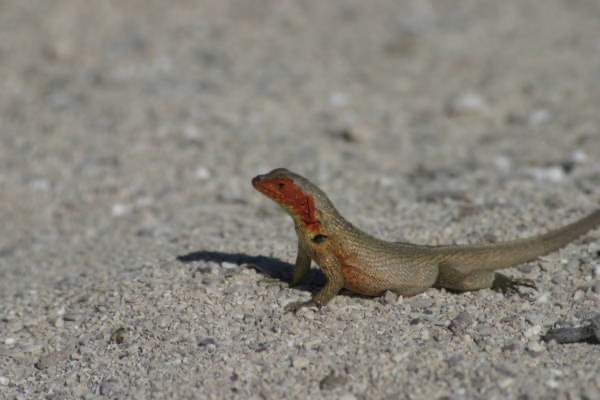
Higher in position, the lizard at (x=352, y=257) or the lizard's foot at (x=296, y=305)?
the lizard at (x=352, y=257)

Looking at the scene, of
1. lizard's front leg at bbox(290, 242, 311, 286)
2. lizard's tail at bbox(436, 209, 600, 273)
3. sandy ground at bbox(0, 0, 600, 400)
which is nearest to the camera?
sandy ground at bbox(0, 0, 600, 400)

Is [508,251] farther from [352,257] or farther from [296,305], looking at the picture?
[296,305]

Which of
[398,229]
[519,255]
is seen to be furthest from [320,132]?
[519,255]

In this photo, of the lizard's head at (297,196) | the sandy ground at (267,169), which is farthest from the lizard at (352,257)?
the sandy ground at (267,169)

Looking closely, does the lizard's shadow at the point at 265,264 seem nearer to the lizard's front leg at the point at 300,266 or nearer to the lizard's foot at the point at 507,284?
the lizard's front leg at the point at 300,266

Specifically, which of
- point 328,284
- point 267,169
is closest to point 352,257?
point 328,284

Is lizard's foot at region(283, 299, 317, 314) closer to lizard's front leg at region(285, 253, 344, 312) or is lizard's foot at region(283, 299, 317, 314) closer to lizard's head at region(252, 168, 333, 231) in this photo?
lizard's front leg at region(285, 253, 344, 312)

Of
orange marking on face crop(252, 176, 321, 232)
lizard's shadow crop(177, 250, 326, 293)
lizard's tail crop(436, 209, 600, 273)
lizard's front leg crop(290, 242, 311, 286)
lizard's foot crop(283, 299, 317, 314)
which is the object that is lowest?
lizard's shadow crop(177, 250, 326, 293)

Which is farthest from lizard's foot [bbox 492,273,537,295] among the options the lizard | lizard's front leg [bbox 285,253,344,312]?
lizard's front leg [bbox 285,253,344,312]
